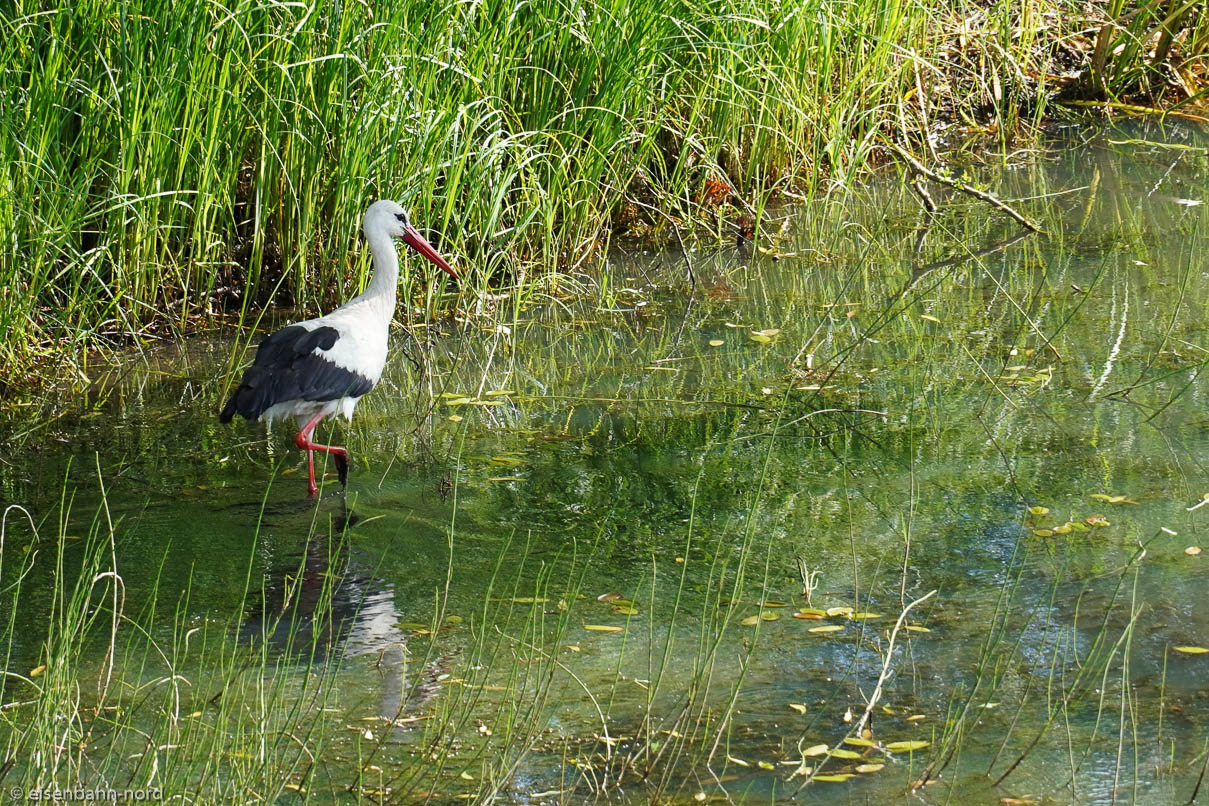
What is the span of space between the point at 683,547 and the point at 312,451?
1.56 m

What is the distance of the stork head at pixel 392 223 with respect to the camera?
18.8ft

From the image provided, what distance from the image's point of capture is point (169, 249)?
6344 millimetres

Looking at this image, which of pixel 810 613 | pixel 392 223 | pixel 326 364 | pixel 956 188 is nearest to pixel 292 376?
pixel 326 364

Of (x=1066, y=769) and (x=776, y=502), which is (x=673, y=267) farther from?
(x=1066, y=769)

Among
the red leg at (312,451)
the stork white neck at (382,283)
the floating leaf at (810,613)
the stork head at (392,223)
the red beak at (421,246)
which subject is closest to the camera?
the floating leaf at (810,613)

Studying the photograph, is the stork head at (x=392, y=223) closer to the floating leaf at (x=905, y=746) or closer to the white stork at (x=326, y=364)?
the white stork at (x=326, y=364)

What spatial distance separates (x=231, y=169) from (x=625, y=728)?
12.2 ft

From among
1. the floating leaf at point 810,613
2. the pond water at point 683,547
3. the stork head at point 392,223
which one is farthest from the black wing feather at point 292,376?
the floating leaf at point 810,613

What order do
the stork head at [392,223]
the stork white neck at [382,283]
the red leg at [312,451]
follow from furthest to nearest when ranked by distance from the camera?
1. the stork head at [392,223]
2. the stork white neck at [382,283]
3. the red leg at [312,451]

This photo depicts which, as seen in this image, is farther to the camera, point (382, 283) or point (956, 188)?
point (956, 188)

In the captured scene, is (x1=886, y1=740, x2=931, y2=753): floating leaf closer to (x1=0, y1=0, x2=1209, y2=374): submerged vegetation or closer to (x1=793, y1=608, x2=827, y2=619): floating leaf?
(x1=793, y1=608, x2=827, y2=619): floating leaf

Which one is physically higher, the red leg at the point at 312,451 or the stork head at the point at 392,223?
the stork head at the point at 392,223

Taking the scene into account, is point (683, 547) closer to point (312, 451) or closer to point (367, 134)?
point (312, 451)

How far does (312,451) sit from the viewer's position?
17.1 feet
